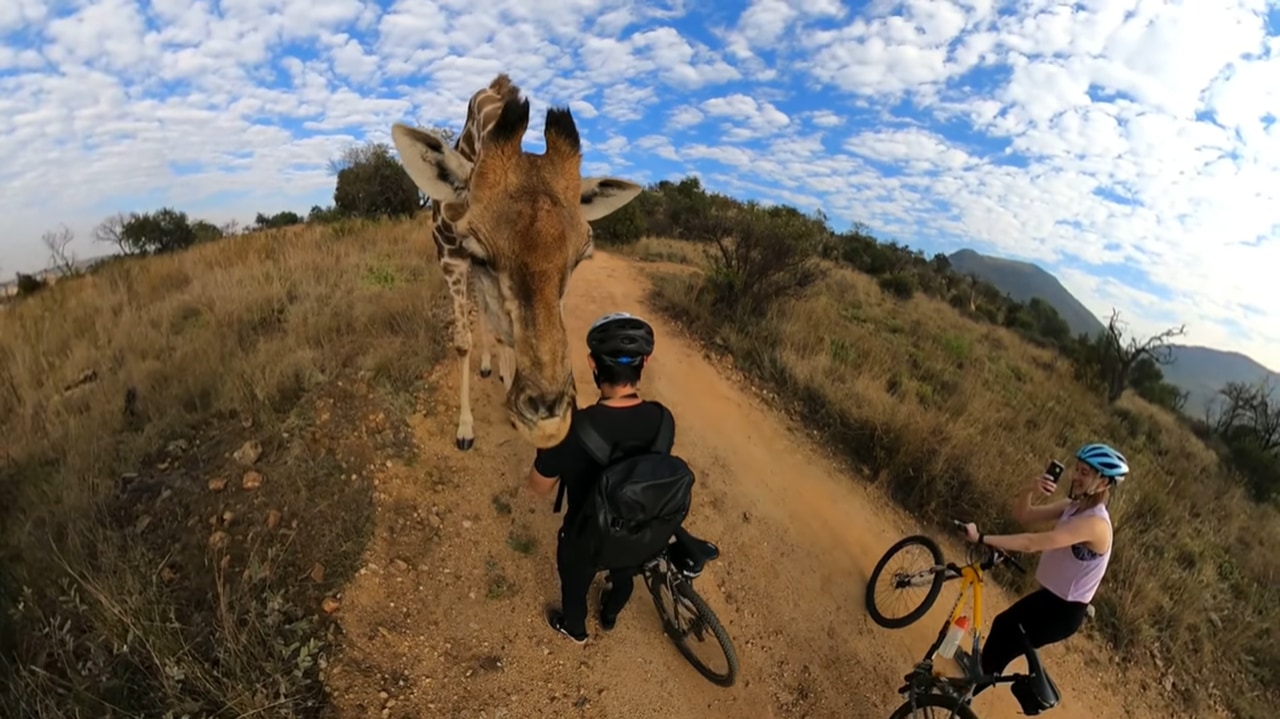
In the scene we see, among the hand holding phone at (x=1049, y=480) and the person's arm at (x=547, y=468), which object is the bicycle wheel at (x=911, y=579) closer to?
the hand holding phone at (x=1049, y=480)

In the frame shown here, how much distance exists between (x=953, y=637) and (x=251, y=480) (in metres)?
5.80

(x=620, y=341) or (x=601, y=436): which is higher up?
(x=620, y=341)

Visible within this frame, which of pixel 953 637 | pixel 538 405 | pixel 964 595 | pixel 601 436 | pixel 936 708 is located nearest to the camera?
pixel 538 405

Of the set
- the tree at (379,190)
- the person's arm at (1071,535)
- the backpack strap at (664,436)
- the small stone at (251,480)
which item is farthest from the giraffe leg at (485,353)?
the tree at (379,190)

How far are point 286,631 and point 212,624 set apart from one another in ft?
1.44

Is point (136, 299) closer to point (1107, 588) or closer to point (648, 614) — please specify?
point (648, 614)

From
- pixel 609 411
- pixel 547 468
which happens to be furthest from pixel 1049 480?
pixel 547 468

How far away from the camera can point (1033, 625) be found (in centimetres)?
455

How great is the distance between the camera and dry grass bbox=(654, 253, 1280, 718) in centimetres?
661

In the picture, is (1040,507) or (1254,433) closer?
(1040,507)

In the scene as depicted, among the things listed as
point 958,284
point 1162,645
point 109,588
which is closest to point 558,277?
point 109,588

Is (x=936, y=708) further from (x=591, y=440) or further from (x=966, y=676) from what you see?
(x=591, y=440)

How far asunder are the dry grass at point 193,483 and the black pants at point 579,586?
5.47 ft

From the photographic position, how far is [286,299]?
28.8 feet
